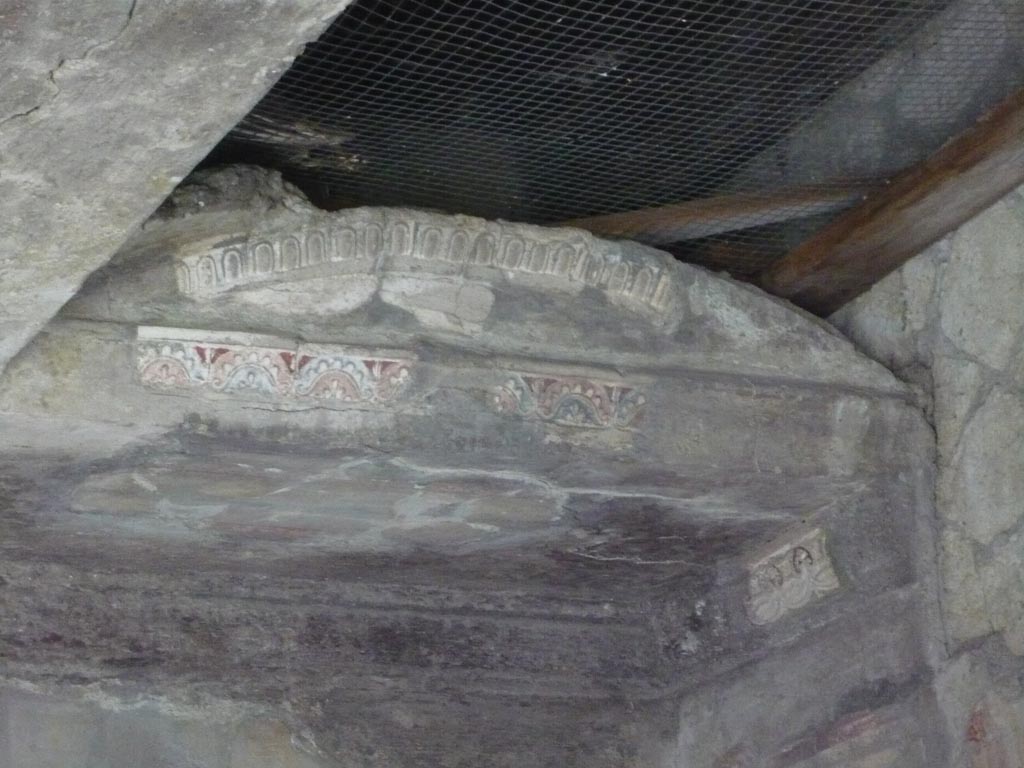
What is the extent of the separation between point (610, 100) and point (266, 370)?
0.69 m

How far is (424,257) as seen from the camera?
2.51 metres

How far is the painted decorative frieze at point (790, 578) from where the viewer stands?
3.10 metres

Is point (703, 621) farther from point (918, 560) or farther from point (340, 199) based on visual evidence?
point (340, 199)

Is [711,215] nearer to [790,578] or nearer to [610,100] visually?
[610,100]

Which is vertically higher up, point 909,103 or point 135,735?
point 909,103

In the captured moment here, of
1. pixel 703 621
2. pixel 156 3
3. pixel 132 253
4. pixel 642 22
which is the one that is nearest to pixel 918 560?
pixel 703 621

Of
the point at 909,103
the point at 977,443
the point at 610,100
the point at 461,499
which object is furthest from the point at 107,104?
the point at 977,443

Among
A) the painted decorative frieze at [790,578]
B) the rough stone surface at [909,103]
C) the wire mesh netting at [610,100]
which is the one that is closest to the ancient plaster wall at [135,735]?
the painted decorative frieze at [790,578]

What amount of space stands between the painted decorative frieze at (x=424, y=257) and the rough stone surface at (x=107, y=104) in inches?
12.2

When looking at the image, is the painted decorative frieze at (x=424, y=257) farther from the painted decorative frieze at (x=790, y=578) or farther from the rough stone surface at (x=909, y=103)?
the painted decorative frieze at (x=790, y=578)

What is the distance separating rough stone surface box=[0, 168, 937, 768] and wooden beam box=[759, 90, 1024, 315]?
0.13 m

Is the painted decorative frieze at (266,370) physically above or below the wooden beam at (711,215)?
below

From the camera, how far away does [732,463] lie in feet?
9.16

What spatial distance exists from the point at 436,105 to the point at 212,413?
0.58 metres
